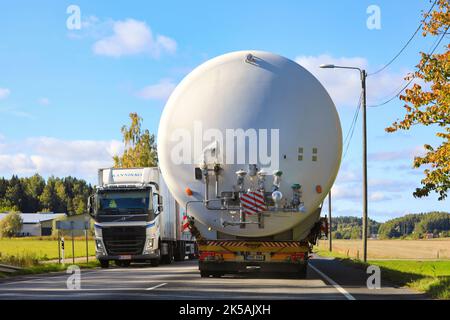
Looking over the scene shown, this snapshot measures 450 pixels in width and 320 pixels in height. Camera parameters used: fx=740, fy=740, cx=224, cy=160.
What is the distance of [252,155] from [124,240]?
12165mm

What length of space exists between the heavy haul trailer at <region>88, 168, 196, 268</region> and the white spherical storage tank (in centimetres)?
962

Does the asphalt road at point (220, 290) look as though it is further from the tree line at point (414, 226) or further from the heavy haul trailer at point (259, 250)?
the tree line at point (414, 226)

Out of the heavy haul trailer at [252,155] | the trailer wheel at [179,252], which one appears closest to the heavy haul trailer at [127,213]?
the trailer wheel at [179,252]

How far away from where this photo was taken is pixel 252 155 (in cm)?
1633

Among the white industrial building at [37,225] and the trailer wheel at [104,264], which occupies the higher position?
the trailer wheel at [104,264]

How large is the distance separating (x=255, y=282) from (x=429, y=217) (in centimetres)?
14082

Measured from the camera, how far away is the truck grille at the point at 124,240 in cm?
2717

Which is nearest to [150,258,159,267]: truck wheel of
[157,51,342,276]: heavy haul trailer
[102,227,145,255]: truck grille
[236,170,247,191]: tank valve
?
[102,227,145,255]: truck grille

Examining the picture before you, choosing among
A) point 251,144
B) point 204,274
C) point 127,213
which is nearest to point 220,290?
point 251,144

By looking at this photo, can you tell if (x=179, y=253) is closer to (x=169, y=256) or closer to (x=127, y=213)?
(x=169, y=256)
